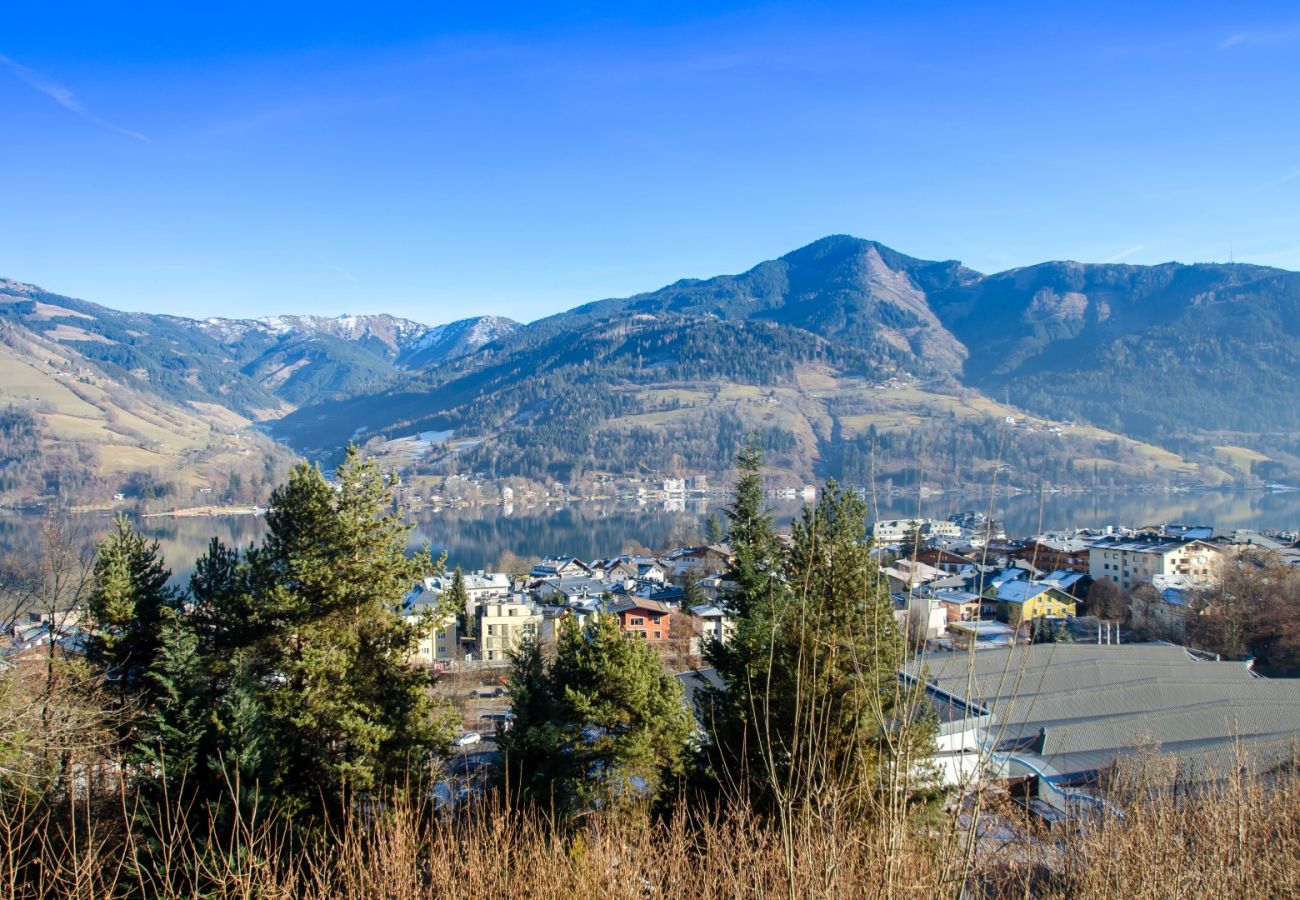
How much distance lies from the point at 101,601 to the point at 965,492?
74.3 metres

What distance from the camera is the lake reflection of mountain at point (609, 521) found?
39906 millimetres

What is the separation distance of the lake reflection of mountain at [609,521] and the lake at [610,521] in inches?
2.5

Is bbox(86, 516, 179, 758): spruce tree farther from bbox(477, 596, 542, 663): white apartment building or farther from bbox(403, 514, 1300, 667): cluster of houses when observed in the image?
bbox(477, 596, 542, 663): white apartment building

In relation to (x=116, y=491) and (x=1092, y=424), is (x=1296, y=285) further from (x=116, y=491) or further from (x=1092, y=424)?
(x=116, y=491)

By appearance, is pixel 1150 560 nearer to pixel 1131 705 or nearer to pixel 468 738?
pixel 1131 705

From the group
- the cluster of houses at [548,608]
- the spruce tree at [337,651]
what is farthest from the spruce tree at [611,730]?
the cluster of houses at [548,608]

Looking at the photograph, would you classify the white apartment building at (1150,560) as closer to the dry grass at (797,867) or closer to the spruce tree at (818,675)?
the spruce tree at (818,675)

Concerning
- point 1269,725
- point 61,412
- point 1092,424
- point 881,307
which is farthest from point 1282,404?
point 61,412

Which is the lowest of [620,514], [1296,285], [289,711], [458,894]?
[620,514]

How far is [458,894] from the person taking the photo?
7.57 feet

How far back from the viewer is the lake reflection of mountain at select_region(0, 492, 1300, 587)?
131 feet

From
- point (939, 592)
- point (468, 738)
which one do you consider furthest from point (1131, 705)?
point (939, 592)

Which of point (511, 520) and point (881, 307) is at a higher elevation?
point (881, 307)

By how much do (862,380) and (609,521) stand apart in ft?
233
